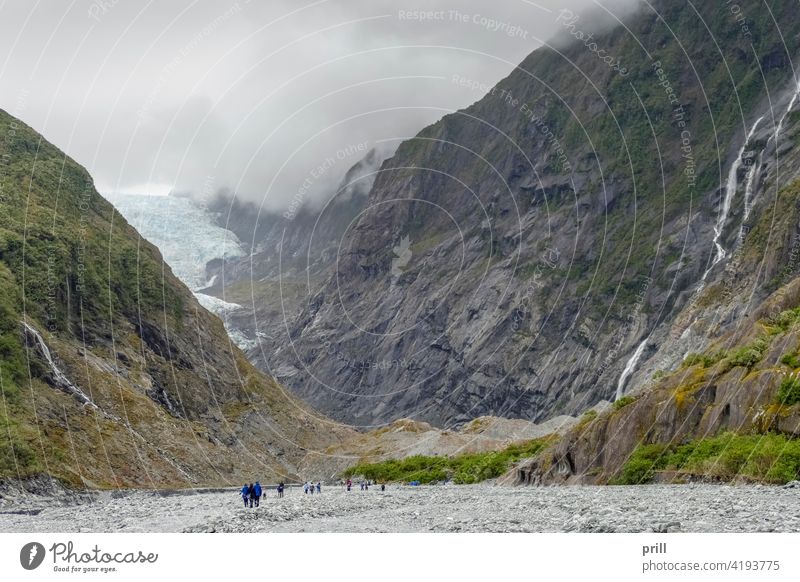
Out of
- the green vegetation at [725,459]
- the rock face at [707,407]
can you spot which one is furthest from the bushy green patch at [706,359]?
the green vegetation at [725,459]

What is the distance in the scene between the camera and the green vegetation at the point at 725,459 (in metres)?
43.5

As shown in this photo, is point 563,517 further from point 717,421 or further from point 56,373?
point 56,373

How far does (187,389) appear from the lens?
157000mm

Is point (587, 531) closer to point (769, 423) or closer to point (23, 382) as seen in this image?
point (769, 423)

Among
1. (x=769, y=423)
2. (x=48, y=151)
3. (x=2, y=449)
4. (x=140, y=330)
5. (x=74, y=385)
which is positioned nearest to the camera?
(x=769, y=423)

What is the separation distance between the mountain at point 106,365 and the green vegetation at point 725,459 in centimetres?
6233

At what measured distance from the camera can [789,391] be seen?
1898 inches

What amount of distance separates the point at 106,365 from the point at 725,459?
105 meters

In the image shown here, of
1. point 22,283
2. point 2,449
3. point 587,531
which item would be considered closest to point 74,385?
point 22,283

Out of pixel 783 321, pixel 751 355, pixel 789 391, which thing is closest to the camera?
pixel 789 391

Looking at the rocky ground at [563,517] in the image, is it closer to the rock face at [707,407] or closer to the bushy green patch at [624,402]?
the rock face at [707,407]

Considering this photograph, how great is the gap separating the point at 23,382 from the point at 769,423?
89.8 m

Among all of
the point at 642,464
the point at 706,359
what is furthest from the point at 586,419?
the point at 642,464

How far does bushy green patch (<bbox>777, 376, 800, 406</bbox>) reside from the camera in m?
47.8
